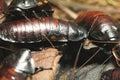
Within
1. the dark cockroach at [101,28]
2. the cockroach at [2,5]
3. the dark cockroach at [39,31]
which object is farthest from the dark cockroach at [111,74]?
the cockroach at [2,5]

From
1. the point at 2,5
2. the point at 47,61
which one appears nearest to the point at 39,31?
the point at 47,61

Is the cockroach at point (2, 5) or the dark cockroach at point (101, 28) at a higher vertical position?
the cockroach at point (2, 5)

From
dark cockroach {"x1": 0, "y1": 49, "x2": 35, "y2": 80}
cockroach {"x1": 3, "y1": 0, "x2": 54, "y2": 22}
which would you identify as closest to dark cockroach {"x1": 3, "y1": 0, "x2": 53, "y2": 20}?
cockroach {"x1": 3, "y1": 0, "x2": 54, "y2": 22}

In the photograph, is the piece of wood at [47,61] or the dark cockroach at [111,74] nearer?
the dark cockroach at [111,74]

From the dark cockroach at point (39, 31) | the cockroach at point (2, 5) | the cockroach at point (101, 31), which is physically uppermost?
the cockroach at point (2, 5)

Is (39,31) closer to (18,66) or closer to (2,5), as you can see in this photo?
(18,66)

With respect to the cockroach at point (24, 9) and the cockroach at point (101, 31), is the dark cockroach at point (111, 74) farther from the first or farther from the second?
the cockroach at point (24, 9)

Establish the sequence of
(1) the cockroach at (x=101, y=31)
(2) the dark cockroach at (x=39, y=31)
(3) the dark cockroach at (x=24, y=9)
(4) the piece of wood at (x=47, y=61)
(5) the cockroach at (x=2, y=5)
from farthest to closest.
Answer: (5) the cockroach at (x=2, y=5)
(3) the dark cockroach at (x=24, y=9)
(1) the cockroach at (x=101, y=31)
(2) the dark cockroach at (x=39, y=31)
(4) the piece of wood at (x=47, y=61)

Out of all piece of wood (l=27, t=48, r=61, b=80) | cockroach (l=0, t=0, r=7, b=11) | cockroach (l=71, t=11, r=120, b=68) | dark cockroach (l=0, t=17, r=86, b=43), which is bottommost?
piece of wood (l=27, t=48, r=61, b=80)

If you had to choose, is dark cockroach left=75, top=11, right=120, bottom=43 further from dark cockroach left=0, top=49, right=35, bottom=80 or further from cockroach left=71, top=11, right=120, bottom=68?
dark cockroach left=0, top=49, right=35, bottom=80
